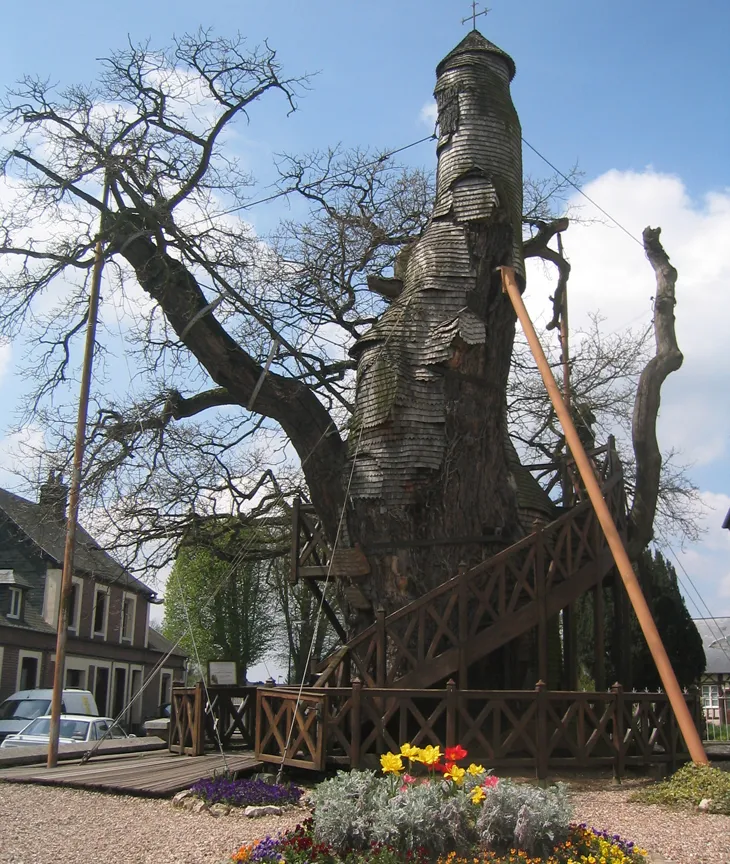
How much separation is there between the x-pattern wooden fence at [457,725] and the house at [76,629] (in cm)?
1323

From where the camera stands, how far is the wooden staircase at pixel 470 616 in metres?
11.0

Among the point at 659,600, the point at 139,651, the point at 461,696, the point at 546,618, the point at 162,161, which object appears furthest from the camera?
the point at 139,651

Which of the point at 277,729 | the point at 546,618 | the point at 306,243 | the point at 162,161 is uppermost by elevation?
the point at 306,243

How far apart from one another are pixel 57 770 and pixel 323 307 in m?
11.2

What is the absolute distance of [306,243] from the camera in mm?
18859

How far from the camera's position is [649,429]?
47.0 feet

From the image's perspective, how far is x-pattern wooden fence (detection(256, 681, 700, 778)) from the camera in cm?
977

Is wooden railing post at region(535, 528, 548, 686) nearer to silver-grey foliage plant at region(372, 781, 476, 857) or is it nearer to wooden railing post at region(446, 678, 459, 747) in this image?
wooden railing post at region(446, 678, 459, 747)

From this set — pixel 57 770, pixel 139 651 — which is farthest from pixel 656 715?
pixel 139 651

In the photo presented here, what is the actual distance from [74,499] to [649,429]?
845 cm

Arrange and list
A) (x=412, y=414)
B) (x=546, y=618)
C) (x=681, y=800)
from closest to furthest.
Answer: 1. (x=681, y=800)
2. (x=546, y=618)
3. (x=412, y=414)

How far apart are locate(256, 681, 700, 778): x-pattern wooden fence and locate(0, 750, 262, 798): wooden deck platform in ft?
2.30

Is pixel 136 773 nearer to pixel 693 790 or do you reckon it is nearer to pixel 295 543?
pixel 295 543

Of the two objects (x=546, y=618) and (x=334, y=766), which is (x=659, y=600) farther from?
(x=334, y=766)
